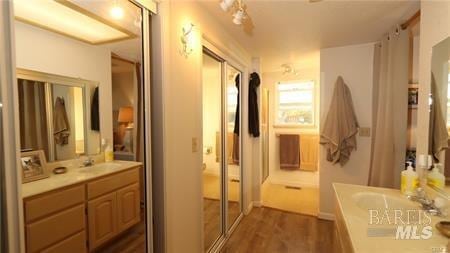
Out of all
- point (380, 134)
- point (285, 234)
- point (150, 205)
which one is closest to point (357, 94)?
point (380, 134)

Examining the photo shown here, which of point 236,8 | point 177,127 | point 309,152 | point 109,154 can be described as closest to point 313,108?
point 309,152

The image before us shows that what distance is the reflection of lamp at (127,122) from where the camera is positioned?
1238 millimetres

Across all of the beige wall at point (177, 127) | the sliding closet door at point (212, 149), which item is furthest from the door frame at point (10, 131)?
→ the sliding closet door at point (212, 149)

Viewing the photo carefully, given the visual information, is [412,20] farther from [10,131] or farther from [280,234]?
[10,131]

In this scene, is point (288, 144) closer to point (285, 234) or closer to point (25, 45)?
point (285, 234)

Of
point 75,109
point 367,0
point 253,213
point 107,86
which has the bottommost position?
point 253,213

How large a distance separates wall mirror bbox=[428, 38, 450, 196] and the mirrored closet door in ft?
5.39

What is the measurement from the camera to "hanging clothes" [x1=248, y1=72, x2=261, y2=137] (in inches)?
126

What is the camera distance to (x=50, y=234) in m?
0.90

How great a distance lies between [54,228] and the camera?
0.92m

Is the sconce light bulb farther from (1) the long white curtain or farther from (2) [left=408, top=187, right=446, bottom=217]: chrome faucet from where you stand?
(1) the long white curtain

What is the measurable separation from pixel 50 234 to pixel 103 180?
31 cm

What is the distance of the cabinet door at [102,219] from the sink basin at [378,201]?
1444mm

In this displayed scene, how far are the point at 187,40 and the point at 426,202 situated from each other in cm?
179
